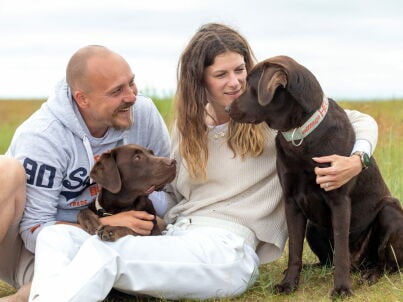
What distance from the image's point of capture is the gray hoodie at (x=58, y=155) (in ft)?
14.7

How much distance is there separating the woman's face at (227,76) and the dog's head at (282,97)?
1.31 feet

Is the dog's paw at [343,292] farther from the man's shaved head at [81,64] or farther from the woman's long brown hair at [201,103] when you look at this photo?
the man's shaved head at [81,64]

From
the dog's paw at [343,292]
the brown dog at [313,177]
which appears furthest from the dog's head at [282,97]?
the dog's paw at [343,292]

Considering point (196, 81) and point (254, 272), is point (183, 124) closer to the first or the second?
point (196, 81)

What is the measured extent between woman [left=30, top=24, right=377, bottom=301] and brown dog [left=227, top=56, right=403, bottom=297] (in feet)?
0.49

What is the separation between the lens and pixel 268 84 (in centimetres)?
394

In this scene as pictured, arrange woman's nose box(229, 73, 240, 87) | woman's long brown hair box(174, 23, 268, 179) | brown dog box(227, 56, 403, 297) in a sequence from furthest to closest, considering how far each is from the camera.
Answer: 1. woman's long brown hair box(174, 23, 268, 179)
2. woman's nose box(229, 73, 240, 87)
3. brown dog box(227, 56, 403, 297)

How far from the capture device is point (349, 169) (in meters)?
4.16

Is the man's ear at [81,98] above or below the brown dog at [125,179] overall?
above

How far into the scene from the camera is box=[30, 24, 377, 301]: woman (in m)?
4.09

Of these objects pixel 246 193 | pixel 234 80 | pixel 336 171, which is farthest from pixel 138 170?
pixel 336 171

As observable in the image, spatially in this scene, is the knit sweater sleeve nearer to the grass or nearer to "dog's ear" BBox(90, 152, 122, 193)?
the grass

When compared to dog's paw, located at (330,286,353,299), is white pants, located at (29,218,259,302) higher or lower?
higher

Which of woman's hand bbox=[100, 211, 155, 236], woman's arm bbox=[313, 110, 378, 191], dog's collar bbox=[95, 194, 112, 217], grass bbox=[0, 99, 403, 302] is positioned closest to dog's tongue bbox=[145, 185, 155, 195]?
woman's hand bbox=[100, 211, 155, 236]
